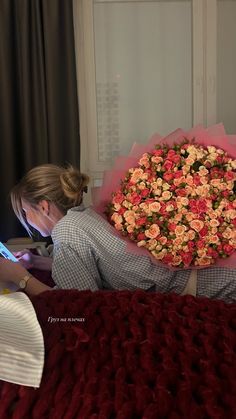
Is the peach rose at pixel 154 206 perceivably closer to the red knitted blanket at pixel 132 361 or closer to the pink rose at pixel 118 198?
the pink rose at pixel 118 198

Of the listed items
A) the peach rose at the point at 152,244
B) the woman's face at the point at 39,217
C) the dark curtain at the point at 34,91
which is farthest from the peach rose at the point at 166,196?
the dark curtain at the point at 34,91

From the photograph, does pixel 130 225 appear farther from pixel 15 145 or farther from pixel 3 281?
pixel 15 145

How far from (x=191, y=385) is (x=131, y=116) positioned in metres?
2.98

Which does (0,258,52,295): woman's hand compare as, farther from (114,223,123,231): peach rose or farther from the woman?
(114,223,123,231): peach rose

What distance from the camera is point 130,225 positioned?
3.71ft

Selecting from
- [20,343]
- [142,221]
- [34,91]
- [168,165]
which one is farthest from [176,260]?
[34,91]

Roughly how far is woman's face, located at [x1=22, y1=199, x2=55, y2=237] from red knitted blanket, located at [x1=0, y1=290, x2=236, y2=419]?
1.01 meters

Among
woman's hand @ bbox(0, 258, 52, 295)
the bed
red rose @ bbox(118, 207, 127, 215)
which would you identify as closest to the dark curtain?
woman's hand @ bbox(0, 258, 52, 295)

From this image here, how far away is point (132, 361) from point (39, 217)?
1.21 meters

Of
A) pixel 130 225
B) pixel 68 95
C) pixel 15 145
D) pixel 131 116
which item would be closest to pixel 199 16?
pixel 131 116

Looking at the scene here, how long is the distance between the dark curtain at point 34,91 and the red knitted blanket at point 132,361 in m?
2.50

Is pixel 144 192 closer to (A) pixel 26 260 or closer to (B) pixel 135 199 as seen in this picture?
(B) pixel 135 199

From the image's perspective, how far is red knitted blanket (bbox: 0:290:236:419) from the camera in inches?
16.6

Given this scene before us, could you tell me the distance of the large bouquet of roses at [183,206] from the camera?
1.08 m
